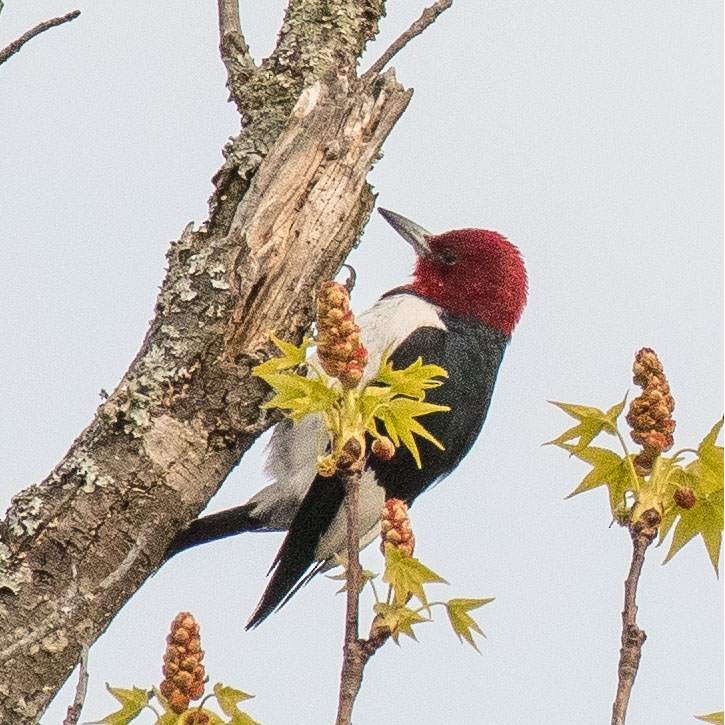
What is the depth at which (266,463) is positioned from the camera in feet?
15.0

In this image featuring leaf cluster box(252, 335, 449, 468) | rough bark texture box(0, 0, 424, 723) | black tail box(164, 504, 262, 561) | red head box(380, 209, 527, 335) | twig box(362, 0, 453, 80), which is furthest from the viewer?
red head box(380, 209, 527, 335)

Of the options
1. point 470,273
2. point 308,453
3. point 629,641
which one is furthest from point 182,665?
point 470,273

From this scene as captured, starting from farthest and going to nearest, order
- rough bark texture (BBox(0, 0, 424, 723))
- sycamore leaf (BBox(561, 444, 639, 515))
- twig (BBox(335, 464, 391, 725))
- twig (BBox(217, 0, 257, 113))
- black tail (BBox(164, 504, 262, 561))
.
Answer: black tail (BBox(164, 504, 262, 561)), twig (BBox(217, 0, 257, 113)), rough bark texture (BBox(0, 0, 424, 723)), sycamore leaf (BBox(561, 444, 639, 515)), twig (BBox(335, 464, 391, 725))

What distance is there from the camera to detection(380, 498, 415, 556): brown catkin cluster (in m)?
1.96

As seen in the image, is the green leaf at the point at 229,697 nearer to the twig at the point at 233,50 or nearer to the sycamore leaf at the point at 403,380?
the sycamore leaf at the point at 403,380

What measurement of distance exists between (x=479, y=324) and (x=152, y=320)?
1771 millimetres

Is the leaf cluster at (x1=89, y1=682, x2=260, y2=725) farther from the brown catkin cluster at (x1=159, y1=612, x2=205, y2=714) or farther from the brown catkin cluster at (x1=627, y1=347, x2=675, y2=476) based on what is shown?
the brown catkin cluster at (x1=627, y1=347, x2=675, y2=476)

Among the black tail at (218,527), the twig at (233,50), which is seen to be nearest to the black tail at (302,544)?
the black tail at (218,527)

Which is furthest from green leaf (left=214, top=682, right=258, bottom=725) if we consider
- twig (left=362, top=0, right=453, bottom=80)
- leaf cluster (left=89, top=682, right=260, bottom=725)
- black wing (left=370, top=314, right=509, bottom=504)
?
black wing (left=370, top=314, right=509, bottom=504)

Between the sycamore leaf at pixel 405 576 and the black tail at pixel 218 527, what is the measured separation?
168 cm

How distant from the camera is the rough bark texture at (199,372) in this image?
2908 millimetres

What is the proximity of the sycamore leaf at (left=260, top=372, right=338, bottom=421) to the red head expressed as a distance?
2.78 m

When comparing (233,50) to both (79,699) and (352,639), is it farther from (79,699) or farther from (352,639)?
(352,639)

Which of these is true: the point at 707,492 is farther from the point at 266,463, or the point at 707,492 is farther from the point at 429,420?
the point at 266,463
